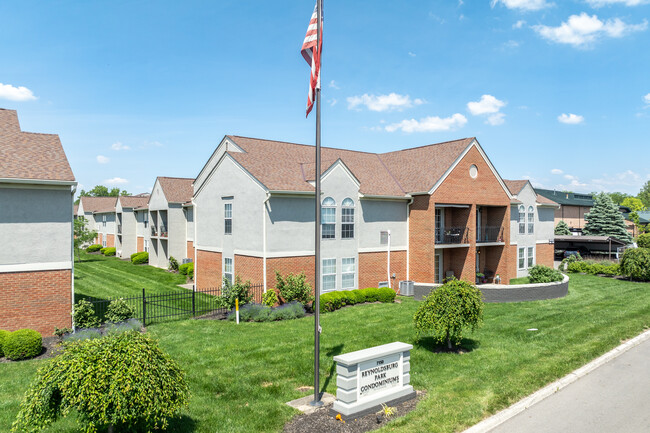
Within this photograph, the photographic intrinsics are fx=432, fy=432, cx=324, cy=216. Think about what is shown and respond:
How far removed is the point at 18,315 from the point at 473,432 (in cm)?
1517

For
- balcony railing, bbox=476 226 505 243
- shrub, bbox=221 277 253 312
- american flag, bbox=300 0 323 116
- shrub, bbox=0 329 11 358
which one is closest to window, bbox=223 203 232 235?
shrub, bbox=221 277 253 312

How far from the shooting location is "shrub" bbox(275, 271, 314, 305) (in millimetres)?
20641

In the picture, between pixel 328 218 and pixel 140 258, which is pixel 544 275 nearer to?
pixel 328 218

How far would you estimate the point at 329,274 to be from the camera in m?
23.3

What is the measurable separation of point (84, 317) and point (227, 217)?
9.76 meters

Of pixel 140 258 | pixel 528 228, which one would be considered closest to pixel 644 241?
pixel 528 228

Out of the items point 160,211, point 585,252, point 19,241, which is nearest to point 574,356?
point 19,241

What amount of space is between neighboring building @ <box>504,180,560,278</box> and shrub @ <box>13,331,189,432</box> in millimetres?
31623

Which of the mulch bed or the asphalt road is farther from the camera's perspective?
the asphalt road

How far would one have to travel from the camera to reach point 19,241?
15352mm

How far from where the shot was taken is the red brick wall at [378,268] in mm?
24703

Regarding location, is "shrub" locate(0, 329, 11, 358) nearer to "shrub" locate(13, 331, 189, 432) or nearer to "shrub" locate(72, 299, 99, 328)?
"shrub" locate(72, 299, 99, 328)

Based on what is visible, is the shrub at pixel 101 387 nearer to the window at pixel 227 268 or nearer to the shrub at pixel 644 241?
the window at pixel 227 268

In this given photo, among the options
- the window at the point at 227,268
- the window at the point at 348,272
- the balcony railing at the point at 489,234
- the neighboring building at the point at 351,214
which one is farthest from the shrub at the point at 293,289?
the balcony railing at the point at 489,234
